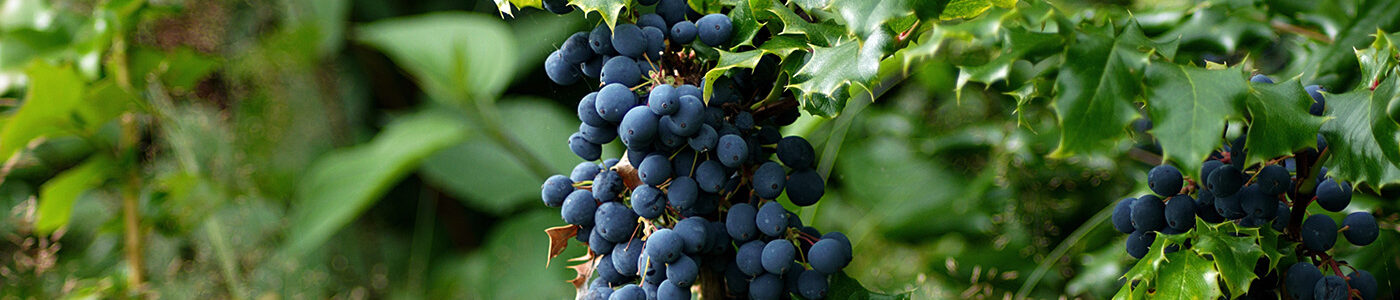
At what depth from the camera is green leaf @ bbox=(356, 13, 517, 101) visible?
1.21 m

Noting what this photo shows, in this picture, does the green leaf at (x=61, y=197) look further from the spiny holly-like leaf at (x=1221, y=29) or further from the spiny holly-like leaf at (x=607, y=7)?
the spiny holly-like leaf at (x=1221, y=29)

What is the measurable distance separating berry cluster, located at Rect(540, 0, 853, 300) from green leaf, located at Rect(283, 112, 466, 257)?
0.66 metres

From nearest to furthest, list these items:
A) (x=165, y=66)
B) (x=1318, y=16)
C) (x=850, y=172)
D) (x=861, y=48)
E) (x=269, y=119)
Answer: (x=861, y=48) < (x=1318, y=16) < (x=165, y=66) < (x=850, y=172) < (x=269, y=119)

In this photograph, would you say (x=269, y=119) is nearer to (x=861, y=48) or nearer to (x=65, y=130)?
(x=65, y=130)

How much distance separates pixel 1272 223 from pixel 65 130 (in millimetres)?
1069

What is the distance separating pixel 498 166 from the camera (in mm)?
1454

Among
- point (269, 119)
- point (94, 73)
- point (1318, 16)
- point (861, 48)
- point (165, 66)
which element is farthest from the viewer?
point (269, 119)

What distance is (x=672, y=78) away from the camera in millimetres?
419

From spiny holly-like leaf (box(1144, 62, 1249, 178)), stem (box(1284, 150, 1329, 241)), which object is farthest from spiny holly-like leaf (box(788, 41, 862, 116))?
stem (box(1284, 150, 1329, 241))

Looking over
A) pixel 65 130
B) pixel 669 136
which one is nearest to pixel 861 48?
pixel 669 136

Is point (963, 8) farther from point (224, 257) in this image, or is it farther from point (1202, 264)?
point (224, 257)

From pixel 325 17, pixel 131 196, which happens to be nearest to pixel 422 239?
pixel 325 17

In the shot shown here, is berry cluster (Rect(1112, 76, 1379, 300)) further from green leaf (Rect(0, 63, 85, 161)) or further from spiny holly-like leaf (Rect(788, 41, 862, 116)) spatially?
green leaf (Rect(0, 63, 85, 161))

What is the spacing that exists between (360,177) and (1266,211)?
1.00 meters
